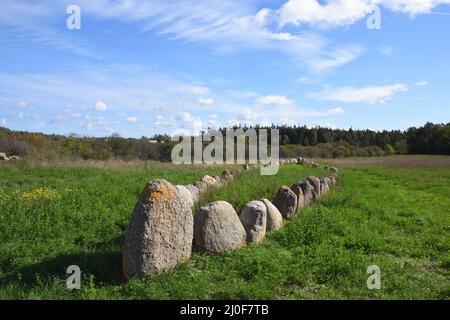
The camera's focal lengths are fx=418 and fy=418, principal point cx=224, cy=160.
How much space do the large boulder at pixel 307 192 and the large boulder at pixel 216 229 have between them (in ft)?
18.8

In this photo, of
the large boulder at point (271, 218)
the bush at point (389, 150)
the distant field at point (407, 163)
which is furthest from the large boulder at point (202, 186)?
the bush at point (389, 150)

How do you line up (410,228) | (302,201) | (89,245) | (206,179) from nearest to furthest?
(89,245) < (410,228) < (302,201) < (206,179)

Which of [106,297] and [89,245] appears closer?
[106,297]

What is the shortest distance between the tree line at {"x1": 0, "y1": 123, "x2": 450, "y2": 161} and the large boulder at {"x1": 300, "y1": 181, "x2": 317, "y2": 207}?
16751 mm

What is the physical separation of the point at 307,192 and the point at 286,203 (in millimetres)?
2836

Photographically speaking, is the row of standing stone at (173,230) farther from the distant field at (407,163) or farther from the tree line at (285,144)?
the distant field at (407,163)

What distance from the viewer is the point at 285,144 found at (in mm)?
79500

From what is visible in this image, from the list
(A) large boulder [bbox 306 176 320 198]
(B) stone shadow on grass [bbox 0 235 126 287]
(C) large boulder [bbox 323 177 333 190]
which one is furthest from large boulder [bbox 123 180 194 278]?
(C) large boulder [bbox 323 177 333 190]

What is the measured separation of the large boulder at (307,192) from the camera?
13358mm

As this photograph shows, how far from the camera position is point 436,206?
49.1ft
